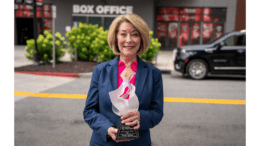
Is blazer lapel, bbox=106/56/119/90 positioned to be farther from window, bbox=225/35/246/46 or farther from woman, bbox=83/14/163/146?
window, bbox=225/35/246/46

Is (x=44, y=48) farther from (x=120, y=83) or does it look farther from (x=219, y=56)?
(x=120, y=83)

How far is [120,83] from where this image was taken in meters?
1.93

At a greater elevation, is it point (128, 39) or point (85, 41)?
point (85, 41)

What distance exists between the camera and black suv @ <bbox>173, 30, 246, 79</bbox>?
10156mm

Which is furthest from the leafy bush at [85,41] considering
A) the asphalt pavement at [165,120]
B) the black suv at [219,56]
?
the asphalt pavement at [165,120]

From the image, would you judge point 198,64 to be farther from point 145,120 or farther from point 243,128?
point 145,120

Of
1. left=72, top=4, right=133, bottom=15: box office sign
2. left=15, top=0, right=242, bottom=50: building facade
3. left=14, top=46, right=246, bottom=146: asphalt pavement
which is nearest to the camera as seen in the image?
left=14, top=46, right=246, bottom=146: asphalt pavement

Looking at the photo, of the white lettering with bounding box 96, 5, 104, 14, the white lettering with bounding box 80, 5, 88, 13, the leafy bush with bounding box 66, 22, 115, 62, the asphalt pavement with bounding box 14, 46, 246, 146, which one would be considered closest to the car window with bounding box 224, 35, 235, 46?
the asphalt pavement with bounding box 14, 46, 246, 146

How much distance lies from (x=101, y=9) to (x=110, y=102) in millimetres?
21788

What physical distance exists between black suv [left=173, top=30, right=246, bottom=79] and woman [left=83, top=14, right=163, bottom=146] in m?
8.71

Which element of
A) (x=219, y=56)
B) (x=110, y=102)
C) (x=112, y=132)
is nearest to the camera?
(x=112, y=132)

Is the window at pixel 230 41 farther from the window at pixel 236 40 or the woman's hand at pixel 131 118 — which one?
the woman's hand at pixel 131 118

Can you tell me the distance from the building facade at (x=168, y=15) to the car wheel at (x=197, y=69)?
13.1 m

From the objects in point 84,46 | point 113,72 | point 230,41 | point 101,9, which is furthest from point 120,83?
point 101,9
